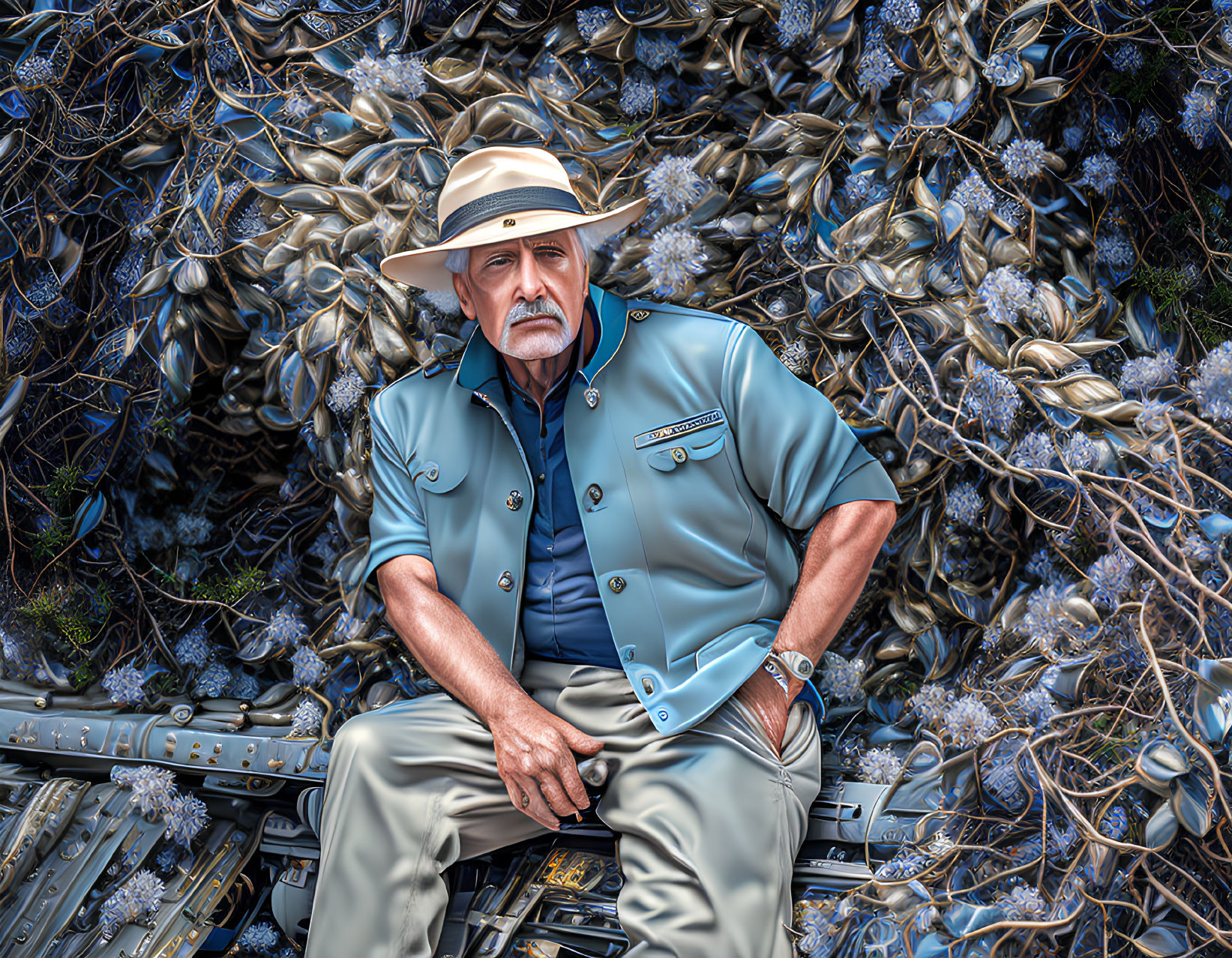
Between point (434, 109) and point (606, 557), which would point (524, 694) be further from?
point (434, 109)

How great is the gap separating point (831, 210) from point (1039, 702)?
41.5 inches

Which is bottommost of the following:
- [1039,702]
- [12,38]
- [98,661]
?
[98,661]

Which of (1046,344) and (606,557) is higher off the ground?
(1046,344)

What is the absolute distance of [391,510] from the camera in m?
1.91

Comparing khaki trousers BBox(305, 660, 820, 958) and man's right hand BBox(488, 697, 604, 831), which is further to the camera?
man's right hand BBox(488, 697, 604, 831)

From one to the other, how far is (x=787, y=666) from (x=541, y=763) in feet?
1.46

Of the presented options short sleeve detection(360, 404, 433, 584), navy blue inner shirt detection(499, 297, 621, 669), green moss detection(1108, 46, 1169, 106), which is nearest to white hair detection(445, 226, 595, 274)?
navy blue inner shirt detection(499, 297, 621, 669)

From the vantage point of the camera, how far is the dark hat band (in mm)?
1729

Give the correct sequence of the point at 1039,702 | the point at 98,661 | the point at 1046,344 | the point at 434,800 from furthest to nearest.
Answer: the point at 98,661 < the point at 1046,344 < the point at 434,800 < the point at 1039,702

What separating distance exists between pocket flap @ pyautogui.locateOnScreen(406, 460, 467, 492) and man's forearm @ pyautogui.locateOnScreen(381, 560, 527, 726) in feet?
0.57

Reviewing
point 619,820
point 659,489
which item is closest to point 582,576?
point 659,489

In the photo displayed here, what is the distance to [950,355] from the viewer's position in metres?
1.88

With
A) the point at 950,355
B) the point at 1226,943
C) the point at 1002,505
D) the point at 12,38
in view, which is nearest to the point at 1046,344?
the point at 950,355

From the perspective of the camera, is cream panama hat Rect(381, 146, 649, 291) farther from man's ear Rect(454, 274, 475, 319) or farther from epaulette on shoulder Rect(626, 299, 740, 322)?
epaulette on shoulder Rect(626, 299, 740, 322)
